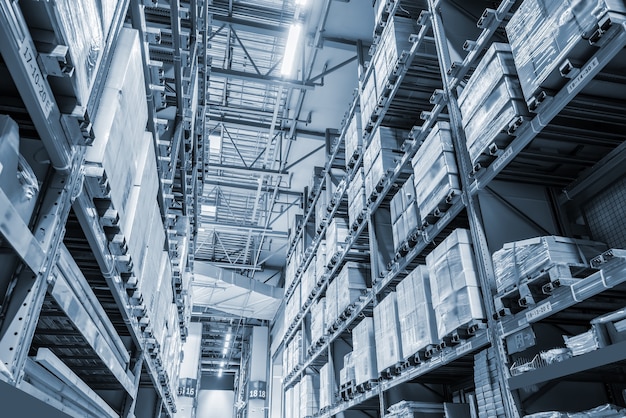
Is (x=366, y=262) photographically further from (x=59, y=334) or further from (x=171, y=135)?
(x=59, y=334)

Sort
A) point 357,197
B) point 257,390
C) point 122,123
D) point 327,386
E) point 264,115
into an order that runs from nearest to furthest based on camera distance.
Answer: point 122,123 → point 357,197 → point 327,386 → point 264,115 → point 257,390

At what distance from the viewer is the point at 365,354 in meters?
5.61

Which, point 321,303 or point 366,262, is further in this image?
point 321,303

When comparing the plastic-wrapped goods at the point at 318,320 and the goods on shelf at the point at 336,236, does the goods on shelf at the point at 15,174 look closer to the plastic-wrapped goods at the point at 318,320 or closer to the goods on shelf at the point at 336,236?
the goods on shelf at the point at 336,236

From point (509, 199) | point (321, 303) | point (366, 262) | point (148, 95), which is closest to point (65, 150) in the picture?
point (148, 95)

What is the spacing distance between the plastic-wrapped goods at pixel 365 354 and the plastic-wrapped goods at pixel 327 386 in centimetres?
139

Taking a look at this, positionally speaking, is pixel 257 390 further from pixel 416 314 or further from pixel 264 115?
pixel 416 314

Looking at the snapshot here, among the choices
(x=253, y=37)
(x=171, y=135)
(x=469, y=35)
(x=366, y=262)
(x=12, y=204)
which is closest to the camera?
(x=12, y=204)

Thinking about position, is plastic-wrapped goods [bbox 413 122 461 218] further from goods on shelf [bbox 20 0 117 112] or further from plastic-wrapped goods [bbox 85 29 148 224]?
goods on shelf [bbox 20 0 117 112]

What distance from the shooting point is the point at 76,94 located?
7.45 feet

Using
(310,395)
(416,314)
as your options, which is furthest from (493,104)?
(310,395)

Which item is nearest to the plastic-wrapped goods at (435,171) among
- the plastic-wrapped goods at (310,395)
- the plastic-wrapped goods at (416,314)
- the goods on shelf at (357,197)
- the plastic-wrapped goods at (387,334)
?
the plastic-wrapped goods at (416,314)

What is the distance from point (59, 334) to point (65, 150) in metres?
2.23

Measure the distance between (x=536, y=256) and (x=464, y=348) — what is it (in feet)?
3.43
